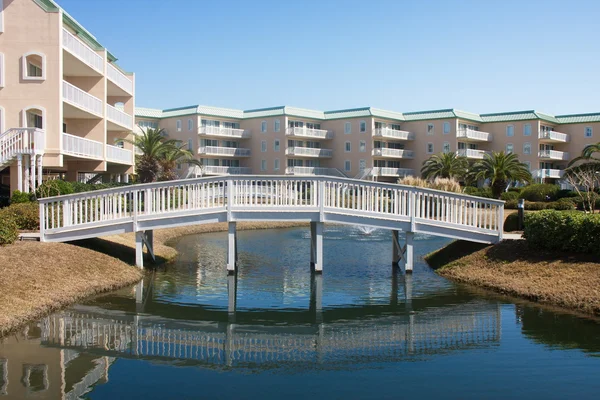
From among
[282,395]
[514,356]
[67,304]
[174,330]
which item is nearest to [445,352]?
[514,356]

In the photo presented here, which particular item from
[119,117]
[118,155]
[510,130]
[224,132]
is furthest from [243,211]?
[510,130]

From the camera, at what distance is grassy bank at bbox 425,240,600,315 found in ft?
44.1

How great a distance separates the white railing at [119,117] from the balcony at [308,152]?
1277 inches

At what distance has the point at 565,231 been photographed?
50.8 ft

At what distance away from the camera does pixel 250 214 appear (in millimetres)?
17594

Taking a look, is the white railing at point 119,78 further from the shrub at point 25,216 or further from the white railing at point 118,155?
the shrub at point 25,216

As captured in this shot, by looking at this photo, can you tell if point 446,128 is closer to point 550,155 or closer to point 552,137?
point 552,137

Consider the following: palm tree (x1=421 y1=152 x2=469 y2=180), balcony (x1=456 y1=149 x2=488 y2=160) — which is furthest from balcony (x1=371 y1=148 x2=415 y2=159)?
palm tree (x1=421 y1=152 x2=469 y2=180)

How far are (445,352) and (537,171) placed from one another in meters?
61.1

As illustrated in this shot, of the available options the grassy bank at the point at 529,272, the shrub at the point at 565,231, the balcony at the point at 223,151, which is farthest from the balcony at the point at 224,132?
the shrub at the point at 565,231

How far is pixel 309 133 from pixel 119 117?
3755 cm

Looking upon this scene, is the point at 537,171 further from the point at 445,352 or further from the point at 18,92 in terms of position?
the point at 445,352

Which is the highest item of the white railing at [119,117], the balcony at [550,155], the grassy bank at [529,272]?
the white railing at [119,117]

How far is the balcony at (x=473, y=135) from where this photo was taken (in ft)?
225
